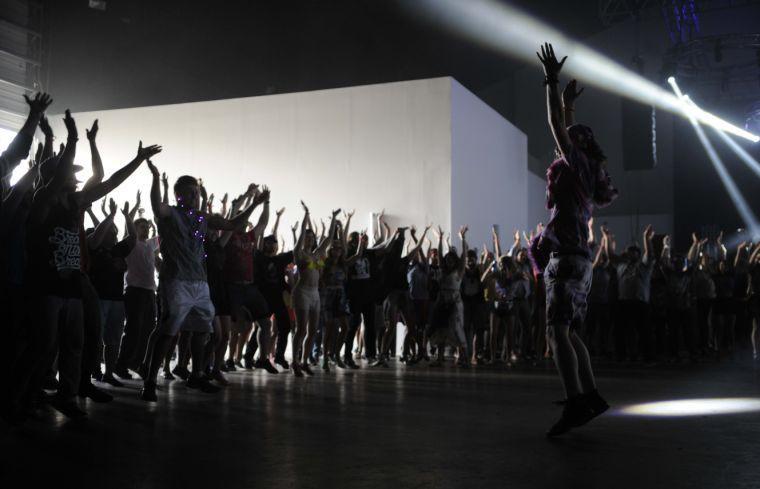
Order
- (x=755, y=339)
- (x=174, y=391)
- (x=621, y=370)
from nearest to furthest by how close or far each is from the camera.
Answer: (x=174, y=391), (x=621, y=370), (x=755, y=339)

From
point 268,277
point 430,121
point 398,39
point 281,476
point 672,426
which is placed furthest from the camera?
point 398,39

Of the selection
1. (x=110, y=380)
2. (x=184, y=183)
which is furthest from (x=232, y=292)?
(x=184, y=183)

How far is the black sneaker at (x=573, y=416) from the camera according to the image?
3.60 metres

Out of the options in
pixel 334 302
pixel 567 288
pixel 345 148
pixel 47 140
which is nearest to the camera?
pixel 567 288

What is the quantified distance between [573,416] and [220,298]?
13.2ft

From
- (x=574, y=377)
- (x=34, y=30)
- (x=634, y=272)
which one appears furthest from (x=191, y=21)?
(x=574, y=377)

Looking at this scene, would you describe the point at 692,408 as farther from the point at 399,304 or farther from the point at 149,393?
the point at 399,304

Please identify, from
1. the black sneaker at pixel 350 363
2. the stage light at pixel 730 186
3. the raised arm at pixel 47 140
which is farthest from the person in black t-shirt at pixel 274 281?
the stage light at pixel 730 186

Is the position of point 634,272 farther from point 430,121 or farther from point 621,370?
point 430,121

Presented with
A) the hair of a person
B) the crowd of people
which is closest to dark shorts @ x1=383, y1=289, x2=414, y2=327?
the crowd of people

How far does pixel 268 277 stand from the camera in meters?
7.91

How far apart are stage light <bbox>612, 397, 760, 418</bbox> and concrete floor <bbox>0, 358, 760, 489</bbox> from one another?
18 cm

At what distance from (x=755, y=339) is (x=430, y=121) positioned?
6.31m

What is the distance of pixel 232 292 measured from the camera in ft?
22.4
